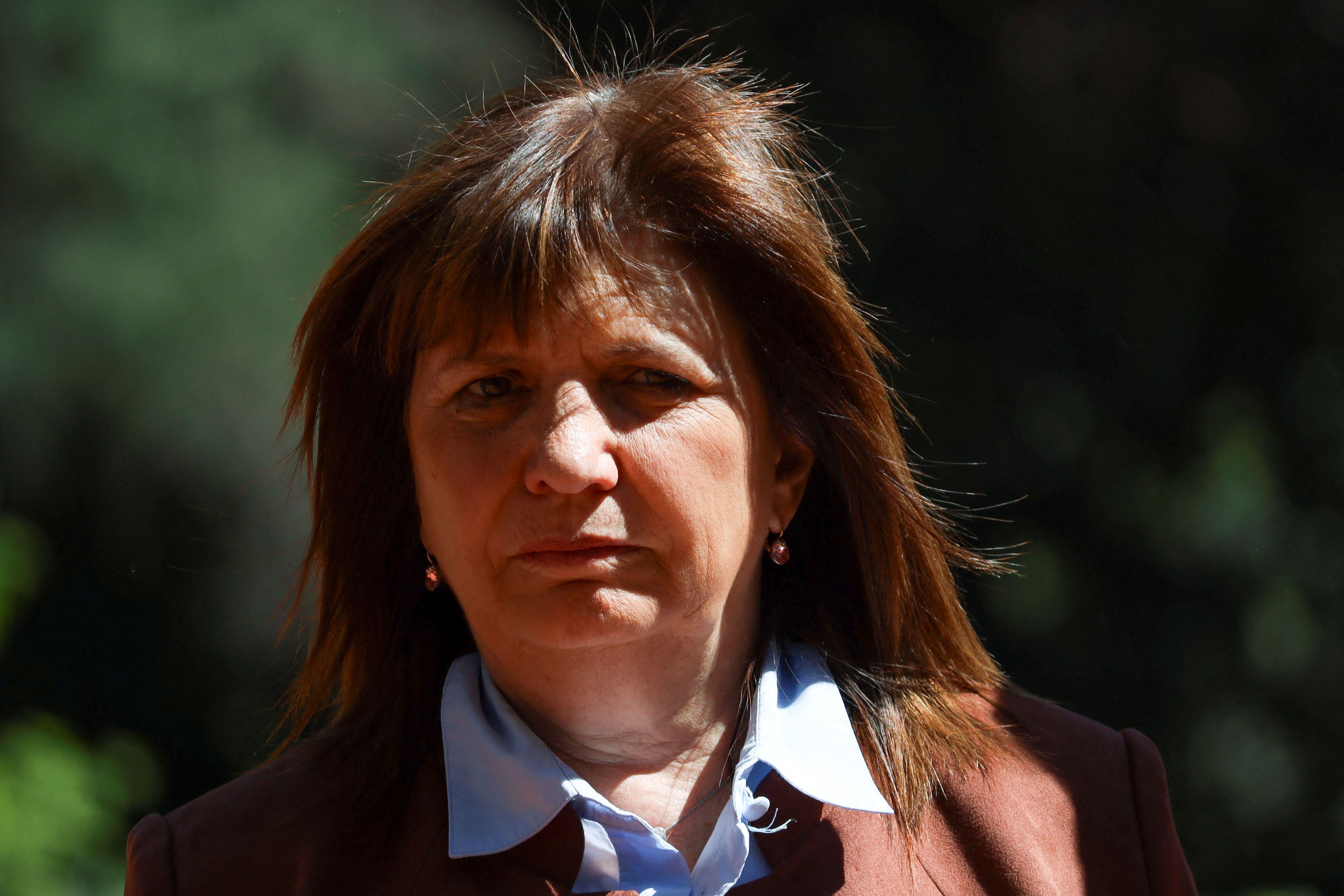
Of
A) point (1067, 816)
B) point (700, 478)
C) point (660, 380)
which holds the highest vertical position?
point (660, 380)

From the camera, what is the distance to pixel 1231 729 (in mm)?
3049

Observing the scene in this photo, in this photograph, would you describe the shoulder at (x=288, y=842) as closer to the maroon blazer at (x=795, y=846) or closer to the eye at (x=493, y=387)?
the maroon blazer at (x=795, y=846)

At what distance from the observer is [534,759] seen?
1.61 meters

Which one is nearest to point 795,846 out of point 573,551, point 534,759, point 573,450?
point 534,759

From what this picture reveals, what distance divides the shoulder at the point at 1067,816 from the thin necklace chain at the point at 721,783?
31 centimetres

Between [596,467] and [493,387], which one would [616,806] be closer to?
[596,467]

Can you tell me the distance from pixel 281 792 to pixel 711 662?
0.68 meters

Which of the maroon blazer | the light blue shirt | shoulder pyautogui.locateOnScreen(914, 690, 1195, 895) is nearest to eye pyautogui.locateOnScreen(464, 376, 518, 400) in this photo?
the light blue shirt

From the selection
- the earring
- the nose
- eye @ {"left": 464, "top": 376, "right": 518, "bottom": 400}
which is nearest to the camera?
the nose

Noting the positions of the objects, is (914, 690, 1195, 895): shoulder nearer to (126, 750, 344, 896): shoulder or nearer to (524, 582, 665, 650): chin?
(524, 582, 665, 650): chin

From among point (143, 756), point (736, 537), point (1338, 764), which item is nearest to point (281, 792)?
point (736, 537)

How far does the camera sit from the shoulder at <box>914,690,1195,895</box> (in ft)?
5.49

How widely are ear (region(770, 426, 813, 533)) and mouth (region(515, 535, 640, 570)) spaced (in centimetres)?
34

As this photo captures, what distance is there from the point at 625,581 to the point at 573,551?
0.08 meters
